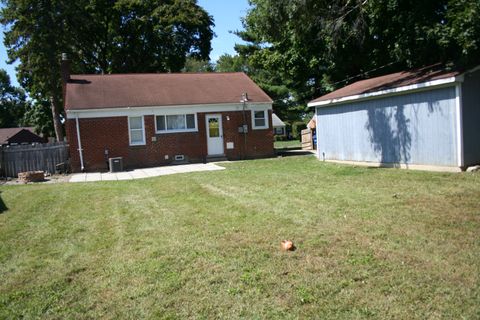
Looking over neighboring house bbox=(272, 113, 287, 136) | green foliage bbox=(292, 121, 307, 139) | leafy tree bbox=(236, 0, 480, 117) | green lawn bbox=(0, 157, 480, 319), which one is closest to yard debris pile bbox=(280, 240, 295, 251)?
green lawn bbox=(0, 157, 480, 319)

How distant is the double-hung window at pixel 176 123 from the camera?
20.1 meters

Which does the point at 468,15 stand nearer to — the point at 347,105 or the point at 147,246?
the point at 347,105

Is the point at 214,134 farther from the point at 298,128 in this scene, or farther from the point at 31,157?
the point at 298,128

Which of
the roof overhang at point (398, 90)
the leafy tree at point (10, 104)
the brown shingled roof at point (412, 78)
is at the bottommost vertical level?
the roof overhang at point (398, 90)

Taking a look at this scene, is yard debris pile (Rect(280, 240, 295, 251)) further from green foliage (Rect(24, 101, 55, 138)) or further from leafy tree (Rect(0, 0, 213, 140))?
green foliage (Rect(24, 101, 55, 138))

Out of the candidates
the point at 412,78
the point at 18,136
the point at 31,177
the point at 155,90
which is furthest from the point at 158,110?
the point at 18,136

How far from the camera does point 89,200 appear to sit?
10453mm

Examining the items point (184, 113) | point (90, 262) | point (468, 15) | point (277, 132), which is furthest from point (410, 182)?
point (277, 132)

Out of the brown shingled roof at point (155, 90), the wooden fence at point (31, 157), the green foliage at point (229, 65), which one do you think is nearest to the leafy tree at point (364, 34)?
the brown shingled roof at point (155, 90)

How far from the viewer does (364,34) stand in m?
17.2

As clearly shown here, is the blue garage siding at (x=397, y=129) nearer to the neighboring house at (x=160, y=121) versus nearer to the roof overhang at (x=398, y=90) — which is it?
the roof overhang at (x=398, y=90)

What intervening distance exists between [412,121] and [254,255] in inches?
353

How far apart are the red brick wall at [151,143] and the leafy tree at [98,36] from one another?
16.4m

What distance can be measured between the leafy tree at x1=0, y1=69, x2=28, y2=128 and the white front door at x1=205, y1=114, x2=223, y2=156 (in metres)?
66.1
